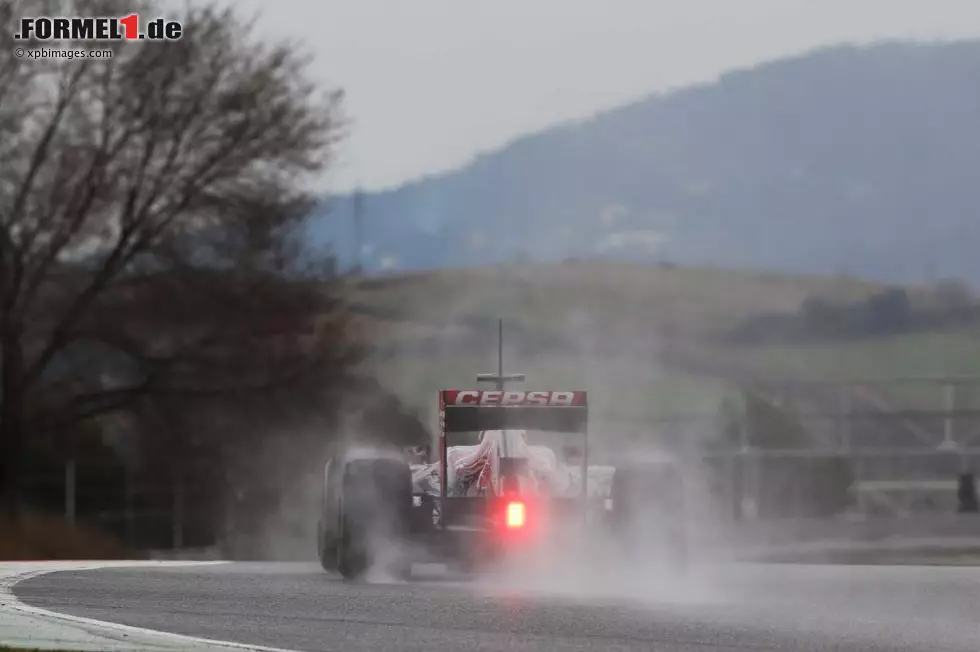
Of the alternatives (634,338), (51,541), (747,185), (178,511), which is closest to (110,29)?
(178,511)

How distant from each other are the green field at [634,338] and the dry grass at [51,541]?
631 centimetres

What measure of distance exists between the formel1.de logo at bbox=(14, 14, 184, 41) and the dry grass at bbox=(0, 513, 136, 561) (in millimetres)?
7856

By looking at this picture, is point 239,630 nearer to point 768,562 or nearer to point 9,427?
point 768,562

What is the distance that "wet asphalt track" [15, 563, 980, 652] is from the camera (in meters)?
12.5

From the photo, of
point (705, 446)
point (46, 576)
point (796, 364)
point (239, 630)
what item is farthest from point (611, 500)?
point (796, 364)

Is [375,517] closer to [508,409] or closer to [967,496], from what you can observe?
[508,409]

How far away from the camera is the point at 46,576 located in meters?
18.1

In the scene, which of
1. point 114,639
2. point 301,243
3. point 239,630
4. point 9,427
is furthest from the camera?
point 301,243

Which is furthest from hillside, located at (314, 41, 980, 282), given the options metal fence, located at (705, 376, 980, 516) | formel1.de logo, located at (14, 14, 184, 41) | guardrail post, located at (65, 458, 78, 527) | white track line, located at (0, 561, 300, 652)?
white track line, located at (0, 561, 300, 652)

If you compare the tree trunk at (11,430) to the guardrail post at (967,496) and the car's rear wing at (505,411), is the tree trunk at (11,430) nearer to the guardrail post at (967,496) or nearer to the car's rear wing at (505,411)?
the guardrail post at (967,496)

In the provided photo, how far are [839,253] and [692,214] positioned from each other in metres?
2.41

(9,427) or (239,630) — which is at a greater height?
(9,427)

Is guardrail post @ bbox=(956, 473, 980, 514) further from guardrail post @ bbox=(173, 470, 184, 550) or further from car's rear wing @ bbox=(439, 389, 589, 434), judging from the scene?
guardrail post @ bbox=(173, 470, 184, 550)

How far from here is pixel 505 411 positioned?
1856cm
